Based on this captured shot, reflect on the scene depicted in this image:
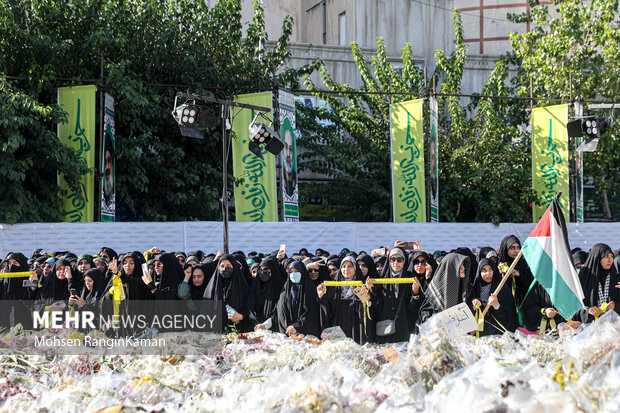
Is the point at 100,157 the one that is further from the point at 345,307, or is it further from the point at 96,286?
the point at 345,307

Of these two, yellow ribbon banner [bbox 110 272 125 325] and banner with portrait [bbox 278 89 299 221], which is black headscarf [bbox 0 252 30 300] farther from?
banner with portrait [bbox 278 89 299 221]

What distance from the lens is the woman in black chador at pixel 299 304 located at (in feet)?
24.4

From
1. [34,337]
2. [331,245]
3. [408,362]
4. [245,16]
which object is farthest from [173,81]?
[408,362]

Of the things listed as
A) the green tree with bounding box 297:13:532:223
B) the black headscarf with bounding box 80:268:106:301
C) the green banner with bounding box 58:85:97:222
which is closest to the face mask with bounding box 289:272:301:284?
the black headscarf with bounding box 80:268:106:301

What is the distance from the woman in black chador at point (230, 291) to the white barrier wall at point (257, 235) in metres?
5.35

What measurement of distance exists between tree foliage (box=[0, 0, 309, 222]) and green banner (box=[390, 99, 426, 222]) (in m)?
3.11

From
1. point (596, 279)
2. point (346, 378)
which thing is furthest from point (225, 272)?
point (346, 378)

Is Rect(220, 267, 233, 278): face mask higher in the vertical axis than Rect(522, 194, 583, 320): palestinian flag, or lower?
lower

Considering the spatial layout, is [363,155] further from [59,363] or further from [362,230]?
[59,363]

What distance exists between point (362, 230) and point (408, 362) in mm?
10714

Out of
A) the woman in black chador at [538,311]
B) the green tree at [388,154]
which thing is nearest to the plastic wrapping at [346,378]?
the woman in black chador at [538,311]

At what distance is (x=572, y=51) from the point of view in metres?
18.6

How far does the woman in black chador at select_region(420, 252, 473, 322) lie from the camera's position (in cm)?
711

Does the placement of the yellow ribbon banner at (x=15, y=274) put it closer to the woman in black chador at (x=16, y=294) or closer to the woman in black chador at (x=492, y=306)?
the woman in black chador at (x=16, y=294)
